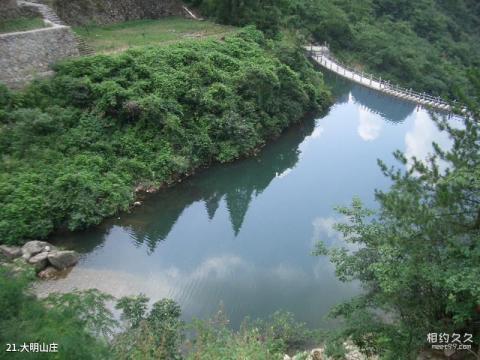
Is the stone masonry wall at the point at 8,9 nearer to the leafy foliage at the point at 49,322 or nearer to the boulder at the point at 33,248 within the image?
the boulder at the point at 33,248

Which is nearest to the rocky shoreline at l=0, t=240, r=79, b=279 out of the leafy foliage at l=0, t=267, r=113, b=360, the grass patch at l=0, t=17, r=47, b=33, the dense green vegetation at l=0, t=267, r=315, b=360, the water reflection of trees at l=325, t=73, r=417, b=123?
the dense green vegetation at l=0, t=267, r=315, b=360

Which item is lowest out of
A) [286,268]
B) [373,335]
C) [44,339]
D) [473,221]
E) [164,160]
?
[286,268]

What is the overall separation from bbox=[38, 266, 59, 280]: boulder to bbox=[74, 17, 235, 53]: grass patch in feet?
39.6

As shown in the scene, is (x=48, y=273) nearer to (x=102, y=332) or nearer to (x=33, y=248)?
(x=33, y=248)

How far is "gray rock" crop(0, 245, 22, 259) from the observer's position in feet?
40.3

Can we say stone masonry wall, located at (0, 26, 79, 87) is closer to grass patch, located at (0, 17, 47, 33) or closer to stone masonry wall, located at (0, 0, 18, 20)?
grass patch, located at (0, 17, 47, 33)

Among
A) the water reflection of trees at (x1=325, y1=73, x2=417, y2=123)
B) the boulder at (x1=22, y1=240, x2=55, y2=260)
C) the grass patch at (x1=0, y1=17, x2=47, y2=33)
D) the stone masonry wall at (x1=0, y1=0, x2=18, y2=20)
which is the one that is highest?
the stone masonry wall at (x1=0, y1=0, x2=18, y2=20)

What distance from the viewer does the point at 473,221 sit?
280 inches

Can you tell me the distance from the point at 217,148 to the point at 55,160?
713cm

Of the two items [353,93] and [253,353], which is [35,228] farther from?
[353,93]

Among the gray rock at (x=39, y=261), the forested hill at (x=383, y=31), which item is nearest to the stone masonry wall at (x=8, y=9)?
the gray rock at (x=39, y=261)

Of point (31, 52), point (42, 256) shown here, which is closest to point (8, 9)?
point (31, 52)

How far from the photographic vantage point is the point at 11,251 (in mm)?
12414

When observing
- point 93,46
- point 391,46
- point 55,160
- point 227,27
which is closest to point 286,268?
point 55,160
